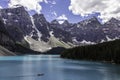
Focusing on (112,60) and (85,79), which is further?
(112,60)

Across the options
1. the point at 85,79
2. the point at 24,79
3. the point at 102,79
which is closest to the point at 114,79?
the point at 102,79

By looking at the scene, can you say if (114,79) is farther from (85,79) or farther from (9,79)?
(9,79)

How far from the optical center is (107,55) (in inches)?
7840

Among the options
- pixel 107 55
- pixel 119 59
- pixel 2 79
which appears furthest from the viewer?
pixel 107 55

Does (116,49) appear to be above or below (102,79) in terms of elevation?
above

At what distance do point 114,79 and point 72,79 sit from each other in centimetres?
1424

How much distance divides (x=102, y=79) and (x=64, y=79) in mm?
13207

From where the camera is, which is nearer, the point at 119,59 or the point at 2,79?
the point at 2,79

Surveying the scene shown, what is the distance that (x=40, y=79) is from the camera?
84438mm

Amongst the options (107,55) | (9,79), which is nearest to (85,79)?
(9,79)

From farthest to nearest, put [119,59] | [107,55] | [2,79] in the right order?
1. [107,55]
2. [119,59]
3. [2,79]

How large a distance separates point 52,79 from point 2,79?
54.0ft

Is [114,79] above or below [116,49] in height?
below

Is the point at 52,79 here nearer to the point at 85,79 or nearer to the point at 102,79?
the point at 85,79
